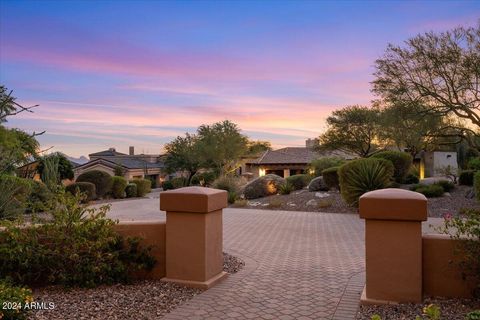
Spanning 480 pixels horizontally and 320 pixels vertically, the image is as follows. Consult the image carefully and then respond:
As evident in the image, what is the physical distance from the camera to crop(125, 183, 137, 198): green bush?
1178 inches

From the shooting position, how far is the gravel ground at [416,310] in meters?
4.79

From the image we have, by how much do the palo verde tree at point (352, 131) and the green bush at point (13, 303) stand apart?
3665 cm

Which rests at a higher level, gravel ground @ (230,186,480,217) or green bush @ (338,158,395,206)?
green bush @ (338,158,395,206)

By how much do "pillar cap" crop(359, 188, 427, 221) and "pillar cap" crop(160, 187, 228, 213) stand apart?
1.98 meters

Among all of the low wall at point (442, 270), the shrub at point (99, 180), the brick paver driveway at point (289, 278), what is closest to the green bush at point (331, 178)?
the brick paver driveway at point (289, 278)

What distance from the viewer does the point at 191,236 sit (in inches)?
240

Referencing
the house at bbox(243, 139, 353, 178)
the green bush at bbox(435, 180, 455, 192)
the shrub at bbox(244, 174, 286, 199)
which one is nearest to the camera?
the green bush at bbox(435, 180, 455, 192)

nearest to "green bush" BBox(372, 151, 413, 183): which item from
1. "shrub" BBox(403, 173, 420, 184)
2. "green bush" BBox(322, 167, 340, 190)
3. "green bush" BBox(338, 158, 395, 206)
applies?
"shrub" BBox(403, 173, 420, 184)

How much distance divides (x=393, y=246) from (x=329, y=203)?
1276 centimetres

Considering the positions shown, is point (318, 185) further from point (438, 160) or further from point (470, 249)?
point (438, 160)

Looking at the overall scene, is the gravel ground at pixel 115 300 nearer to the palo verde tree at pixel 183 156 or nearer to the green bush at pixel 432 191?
the green bush at pixel 432 191

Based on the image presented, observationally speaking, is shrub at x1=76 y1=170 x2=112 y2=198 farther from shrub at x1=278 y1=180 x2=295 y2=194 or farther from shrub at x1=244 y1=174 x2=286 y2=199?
shrub at x1=278 y1=180 x2=295 y2=194

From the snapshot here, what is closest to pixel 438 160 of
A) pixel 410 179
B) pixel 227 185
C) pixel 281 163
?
pixel 410 179

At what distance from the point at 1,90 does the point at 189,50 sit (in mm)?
8054
